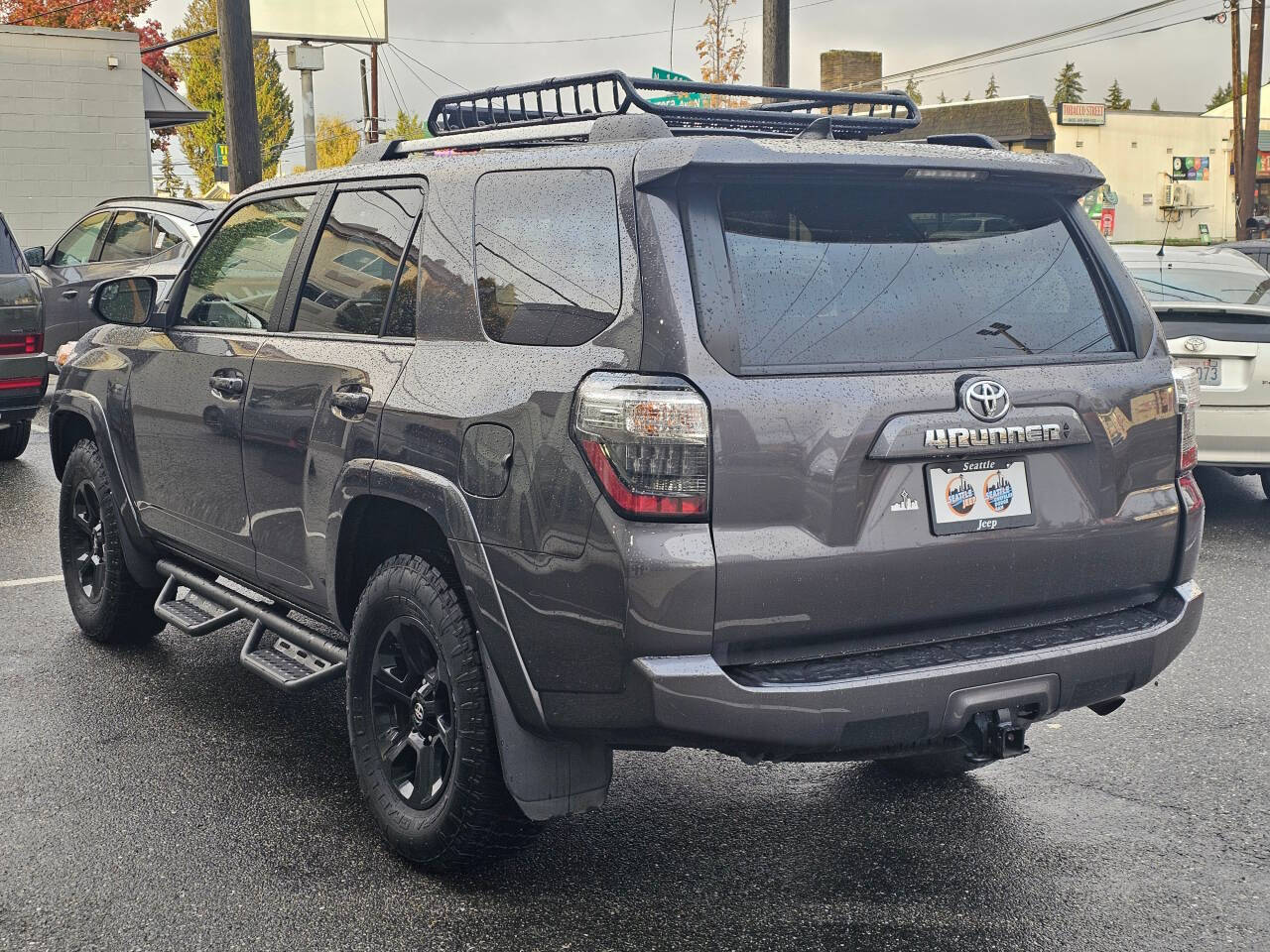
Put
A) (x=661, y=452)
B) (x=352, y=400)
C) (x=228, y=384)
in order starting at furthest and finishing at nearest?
1. (x=228, y=384)
2. (x=352, y=400)
3. (x=661, y=452)

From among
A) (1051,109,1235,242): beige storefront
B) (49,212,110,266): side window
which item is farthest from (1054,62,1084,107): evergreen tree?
(49,212,110,266): side window

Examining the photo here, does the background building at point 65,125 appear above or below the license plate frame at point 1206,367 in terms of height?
above

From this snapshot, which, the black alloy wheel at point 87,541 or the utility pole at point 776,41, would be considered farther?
the utility pole at point 776,41

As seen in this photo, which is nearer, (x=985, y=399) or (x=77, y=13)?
(x=985, y=399)

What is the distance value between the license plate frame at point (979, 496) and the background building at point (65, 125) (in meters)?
24.2

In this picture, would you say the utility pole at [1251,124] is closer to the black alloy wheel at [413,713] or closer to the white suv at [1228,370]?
the white suv at [1228,370]

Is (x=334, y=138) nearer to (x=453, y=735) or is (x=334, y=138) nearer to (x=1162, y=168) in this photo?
(x=1162, y=168)

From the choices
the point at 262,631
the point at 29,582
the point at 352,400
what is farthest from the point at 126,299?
the point at 29,582

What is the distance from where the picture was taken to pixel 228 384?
4.68 m

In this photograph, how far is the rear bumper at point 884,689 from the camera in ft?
10.1

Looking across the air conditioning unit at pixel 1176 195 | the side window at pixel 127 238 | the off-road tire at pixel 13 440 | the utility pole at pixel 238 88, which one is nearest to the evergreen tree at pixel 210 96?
the air conditioning unit at pixel 1176 195

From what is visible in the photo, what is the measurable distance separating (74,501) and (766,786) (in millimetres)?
3332

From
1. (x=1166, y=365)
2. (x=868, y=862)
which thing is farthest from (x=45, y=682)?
(x=1166, y=365)

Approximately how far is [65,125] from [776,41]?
14982 mm
